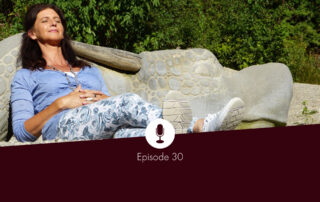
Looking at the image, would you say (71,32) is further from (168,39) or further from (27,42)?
(27,42)

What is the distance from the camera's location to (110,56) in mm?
3975

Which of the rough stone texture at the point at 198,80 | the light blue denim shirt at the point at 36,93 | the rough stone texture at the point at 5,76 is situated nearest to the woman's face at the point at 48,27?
the light blue denim shirt at the point at 36,93

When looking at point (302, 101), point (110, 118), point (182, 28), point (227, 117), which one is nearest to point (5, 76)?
point (110, 118)

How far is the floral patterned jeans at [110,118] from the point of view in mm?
2580

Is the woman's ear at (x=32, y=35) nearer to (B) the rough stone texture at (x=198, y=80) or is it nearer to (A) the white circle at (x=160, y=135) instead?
(B) the rough stone texture at (x=198, y=80)

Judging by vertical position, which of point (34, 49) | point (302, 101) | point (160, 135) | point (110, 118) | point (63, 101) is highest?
point (34, 49)

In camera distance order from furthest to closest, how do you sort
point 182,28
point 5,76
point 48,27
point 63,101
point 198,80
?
point 182,28 < point 198,80 < point 5,76 < point 48,27 < point 63,101

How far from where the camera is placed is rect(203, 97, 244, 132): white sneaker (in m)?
2.27

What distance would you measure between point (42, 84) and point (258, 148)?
61.4 inches

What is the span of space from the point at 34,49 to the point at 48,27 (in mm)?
244

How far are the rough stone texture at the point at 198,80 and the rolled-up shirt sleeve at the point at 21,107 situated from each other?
3.61 feet

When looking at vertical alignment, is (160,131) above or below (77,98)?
below

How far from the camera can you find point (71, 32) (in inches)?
193

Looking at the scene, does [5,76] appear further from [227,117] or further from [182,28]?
[182,28]
